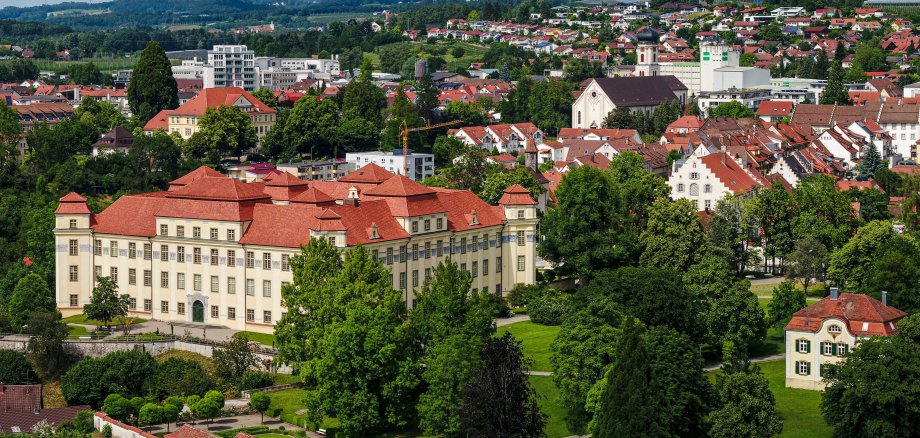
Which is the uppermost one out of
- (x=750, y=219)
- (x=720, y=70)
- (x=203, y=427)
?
(x=720, y=70)

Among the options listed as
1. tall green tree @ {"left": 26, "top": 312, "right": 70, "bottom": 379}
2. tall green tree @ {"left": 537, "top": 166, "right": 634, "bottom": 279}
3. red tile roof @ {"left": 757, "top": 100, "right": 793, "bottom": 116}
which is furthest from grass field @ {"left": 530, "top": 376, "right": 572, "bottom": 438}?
red tile roof @ {"left": 757, "top": 100, "right": 793, "bottom": 116}

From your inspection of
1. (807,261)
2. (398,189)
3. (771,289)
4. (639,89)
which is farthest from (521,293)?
(639,89)

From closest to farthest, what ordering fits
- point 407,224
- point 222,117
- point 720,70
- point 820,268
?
point 407,224 → point 820,268 → point 222,117 → point 720,70

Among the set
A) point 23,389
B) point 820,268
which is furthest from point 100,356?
point 820,268

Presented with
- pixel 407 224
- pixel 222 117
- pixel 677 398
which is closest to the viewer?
pixel 677 398

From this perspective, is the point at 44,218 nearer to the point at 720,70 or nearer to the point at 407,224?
the point at 407,224

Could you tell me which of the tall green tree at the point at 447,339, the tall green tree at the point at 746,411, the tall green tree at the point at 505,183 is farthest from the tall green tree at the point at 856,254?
the tall green tree at the point at 746,411
